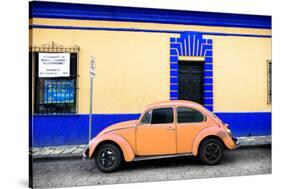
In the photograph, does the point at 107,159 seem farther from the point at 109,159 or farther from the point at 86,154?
the point at 86,154

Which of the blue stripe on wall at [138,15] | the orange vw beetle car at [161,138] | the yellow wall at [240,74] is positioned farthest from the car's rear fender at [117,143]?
the blue stripe on wall at [138,15]

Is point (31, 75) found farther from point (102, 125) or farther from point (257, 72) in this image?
point (257, 72)

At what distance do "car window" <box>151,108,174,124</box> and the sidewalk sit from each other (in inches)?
48.0

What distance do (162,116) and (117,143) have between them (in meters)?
0.84

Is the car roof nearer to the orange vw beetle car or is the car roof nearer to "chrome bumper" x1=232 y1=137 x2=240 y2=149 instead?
the orange vw beetle car

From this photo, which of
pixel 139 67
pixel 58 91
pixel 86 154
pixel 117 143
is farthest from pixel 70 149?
pixel 139 67

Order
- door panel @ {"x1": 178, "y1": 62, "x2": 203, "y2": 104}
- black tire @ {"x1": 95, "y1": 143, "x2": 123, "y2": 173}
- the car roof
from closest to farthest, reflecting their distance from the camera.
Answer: black tire @ {"x1": 95, "y1": 143, "x2": 123, "y2": 173}, the car roof, door panel @ {"x1": 178, "y1": 62, "x2": 203, "y2": 104}

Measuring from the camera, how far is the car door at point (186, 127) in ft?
15.0

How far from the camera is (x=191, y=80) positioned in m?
4.91

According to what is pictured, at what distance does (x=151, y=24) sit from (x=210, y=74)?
4.43 feet

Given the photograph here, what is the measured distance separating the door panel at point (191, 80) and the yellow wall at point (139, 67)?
26 centimetres

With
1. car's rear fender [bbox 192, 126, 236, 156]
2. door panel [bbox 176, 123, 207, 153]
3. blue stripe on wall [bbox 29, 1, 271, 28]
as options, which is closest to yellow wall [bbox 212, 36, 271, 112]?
blue stripe on wall [bbox 29, 1, 271, 28]

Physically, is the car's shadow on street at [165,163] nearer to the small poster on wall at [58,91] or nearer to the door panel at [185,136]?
the door panel at [185,136]

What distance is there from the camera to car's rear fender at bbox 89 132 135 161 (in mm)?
4441
